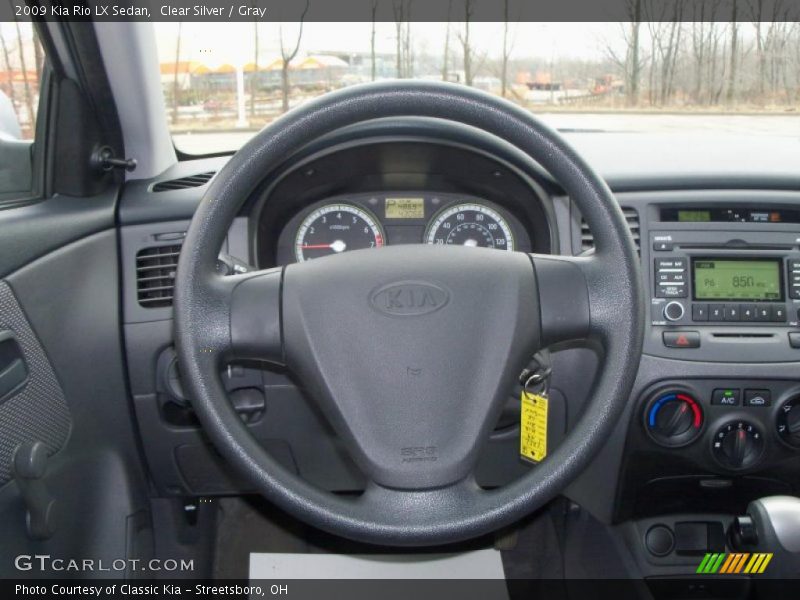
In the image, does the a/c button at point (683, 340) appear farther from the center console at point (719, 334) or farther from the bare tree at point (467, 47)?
the bare tree at point (467, 47)

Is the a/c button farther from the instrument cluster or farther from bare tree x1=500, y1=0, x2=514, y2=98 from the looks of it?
bare tree x1=500, y1=0, x2=514, y2=98

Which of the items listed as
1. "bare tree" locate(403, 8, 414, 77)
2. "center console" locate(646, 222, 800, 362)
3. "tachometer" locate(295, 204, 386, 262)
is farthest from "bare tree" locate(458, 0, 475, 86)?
"center console" locate(646, 222, 800, 362)

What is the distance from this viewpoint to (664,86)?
6.97ft

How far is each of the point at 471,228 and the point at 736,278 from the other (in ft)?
2.09

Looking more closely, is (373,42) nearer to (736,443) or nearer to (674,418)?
(674,418)

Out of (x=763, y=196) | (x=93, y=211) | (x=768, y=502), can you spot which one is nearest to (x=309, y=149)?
(x=93, y=211)

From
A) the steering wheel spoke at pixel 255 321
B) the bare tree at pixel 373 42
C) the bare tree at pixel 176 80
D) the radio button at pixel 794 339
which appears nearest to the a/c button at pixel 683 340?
the radio button at pixel 794 339

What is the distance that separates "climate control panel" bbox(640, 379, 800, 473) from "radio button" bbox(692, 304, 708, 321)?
0.15 meters

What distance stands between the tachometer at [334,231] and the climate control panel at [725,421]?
2.57 ft

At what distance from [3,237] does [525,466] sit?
1306 millimetres

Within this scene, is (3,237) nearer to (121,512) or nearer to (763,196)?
(121,512)

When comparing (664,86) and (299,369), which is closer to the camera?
(299,369)

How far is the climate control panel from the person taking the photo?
6.78 feet

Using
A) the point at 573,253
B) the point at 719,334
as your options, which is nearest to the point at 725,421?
the point at 719,334
